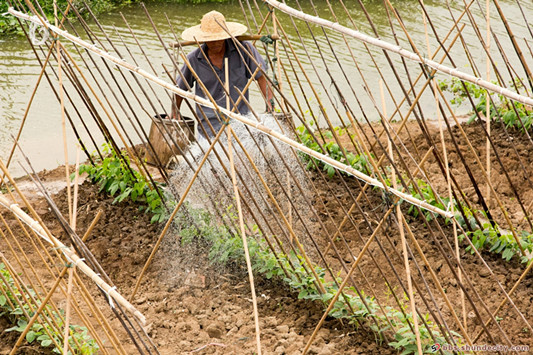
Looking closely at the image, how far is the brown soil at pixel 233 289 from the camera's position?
2830 millimetres

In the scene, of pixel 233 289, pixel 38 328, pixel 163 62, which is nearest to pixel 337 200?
pixel 233 289

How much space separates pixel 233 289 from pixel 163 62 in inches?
154

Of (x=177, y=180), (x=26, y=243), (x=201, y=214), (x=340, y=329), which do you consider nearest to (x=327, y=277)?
(x=340, y=329)

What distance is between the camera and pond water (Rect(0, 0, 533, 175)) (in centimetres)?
503

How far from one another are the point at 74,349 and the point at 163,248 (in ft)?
3.05

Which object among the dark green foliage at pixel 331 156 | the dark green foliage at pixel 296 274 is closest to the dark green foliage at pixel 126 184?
the dark green foliage at pixel 296 274

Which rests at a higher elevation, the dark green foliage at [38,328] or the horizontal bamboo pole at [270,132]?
the horizontal bamboo pole at [270,132]

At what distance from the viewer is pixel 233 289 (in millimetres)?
3219

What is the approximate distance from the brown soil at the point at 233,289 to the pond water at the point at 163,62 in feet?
2.29

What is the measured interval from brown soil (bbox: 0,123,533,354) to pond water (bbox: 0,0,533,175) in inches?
27.4

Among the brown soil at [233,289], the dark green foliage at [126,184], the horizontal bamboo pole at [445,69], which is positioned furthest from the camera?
the dark green foliage at [126,184]

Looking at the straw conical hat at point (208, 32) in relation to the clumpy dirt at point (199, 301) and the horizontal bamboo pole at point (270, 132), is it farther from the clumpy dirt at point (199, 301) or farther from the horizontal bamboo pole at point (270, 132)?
the clumpy dirt at point (199, 301)

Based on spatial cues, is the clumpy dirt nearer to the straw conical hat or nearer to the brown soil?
the brown soil

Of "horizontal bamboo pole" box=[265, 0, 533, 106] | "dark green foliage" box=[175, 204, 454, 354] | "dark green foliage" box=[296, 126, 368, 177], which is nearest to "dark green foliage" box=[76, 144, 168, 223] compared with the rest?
"dark green foliage" box=[175, 204, 454, 354]
